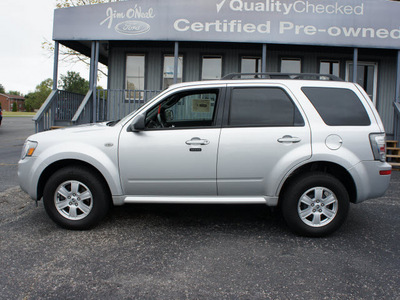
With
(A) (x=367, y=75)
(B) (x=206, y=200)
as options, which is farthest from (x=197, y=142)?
(A) (x=367, y=75)

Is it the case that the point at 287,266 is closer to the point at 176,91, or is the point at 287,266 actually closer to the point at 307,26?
the point at 176,91

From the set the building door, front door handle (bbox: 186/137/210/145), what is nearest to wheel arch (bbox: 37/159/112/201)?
front door handle (bbox: 186/137/210/145)

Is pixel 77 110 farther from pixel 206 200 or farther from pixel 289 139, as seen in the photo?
pixel 289 139

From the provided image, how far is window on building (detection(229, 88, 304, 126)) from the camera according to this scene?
162 inches

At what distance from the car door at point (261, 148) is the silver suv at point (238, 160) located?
0.04 feet

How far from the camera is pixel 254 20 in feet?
33.7

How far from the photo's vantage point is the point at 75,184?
13.4ft

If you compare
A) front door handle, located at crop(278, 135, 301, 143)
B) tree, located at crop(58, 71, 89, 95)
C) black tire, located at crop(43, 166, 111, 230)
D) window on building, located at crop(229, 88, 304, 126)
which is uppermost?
tree, located at crop(58, 71, 89, 95)

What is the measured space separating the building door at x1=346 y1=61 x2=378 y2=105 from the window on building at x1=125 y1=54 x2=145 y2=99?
759 cm

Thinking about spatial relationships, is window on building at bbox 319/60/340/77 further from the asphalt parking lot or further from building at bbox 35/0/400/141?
the asphalt parking lot

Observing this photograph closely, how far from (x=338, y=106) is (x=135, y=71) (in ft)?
32.1

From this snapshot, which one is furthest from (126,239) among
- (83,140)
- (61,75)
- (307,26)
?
(61,75)

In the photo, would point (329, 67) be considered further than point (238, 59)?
Yes

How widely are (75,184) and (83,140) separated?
0.54 metres
